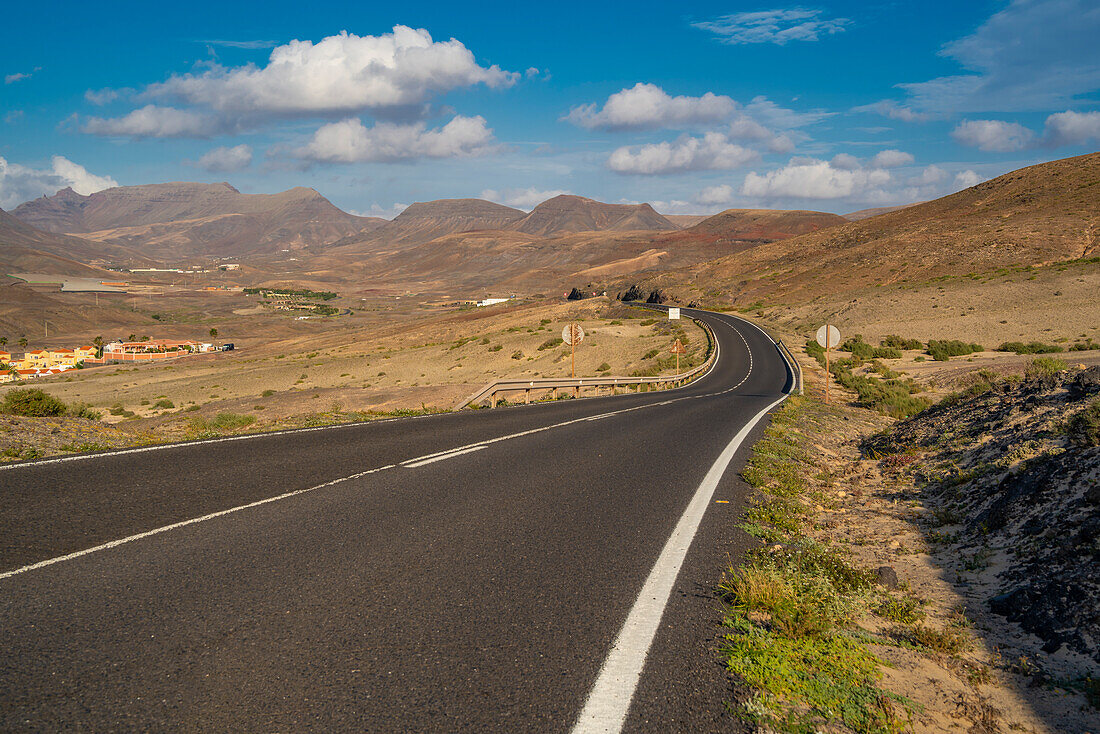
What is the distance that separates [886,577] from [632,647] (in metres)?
2.83

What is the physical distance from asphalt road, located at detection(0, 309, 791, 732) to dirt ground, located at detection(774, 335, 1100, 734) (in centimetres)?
118

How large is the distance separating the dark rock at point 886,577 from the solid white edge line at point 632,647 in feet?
5.35

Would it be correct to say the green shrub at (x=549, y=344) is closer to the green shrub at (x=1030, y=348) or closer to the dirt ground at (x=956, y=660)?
the green shrub at (x=1030, y=348)

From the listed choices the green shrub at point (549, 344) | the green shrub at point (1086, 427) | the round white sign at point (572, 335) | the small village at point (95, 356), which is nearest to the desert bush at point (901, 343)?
the green shrub at point (549, 344)

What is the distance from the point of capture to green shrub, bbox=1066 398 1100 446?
22.8 ft

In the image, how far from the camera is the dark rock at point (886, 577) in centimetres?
545

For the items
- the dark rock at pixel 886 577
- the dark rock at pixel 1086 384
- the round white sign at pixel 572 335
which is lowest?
the dark rock at pixel 886 577

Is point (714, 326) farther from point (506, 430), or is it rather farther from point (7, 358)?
point (7, 358)

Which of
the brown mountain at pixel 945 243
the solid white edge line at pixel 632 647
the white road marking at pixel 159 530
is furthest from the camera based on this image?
the brown mountain at pixel 945 243

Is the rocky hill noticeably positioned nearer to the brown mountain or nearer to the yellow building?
the brown mountain

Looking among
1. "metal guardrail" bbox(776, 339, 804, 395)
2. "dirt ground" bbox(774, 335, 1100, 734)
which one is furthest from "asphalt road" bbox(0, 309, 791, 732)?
"metal guardrail" bbox(776, 339, 804, 395)

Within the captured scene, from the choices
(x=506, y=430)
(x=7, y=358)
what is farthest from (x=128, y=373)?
(x=506, y=430)

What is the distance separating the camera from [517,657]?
3.84m

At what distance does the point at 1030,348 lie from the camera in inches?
1628
